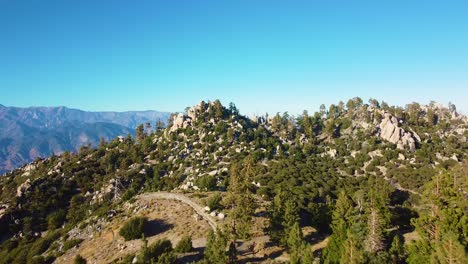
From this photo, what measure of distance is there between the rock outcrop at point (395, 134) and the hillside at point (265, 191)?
65cm

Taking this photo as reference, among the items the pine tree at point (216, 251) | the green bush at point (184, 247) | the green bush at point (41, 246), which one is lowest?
the green bush at point (41, 246)

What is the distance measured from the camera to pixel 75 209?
96.2 metres

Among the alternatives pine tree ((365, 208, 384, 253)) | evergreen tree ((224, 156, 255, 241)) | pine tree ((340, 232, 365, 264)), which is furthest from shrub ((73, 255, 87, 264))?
pine tree ((365, 208, 384, 253))

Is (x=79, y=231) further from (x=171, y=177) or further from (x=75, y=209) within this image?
(x=171, y=177)

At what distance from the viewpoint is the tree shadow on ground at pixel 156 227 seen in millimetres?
53356

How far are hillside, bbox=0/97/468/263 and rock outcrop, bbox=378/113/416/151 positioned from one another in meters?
0.65

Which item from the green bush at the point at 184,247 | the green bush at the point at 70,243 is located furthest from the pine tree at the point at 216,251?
the green bush at the point at 70,243

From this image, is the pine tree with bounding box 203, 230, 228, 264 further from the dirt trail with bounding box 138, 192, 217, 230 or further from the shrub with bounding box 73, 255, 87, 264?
the shrub with bounding box 73, 255, 87, 264

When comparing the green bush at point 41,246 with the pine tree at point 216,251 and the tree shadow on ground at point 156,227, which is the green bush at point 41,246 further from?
the pine tree at point 216,251

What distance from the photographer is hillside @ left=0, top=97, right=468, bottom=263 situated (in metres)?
37.3

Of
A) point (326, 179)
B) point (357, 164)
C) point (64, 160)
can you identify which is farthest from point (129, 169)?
point (357, 164)

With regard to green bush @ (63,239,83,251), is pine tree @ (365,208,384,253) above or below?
above

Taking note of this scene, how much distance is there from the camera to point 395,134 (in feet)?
417

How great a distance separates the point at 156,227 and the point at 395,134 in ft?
380
